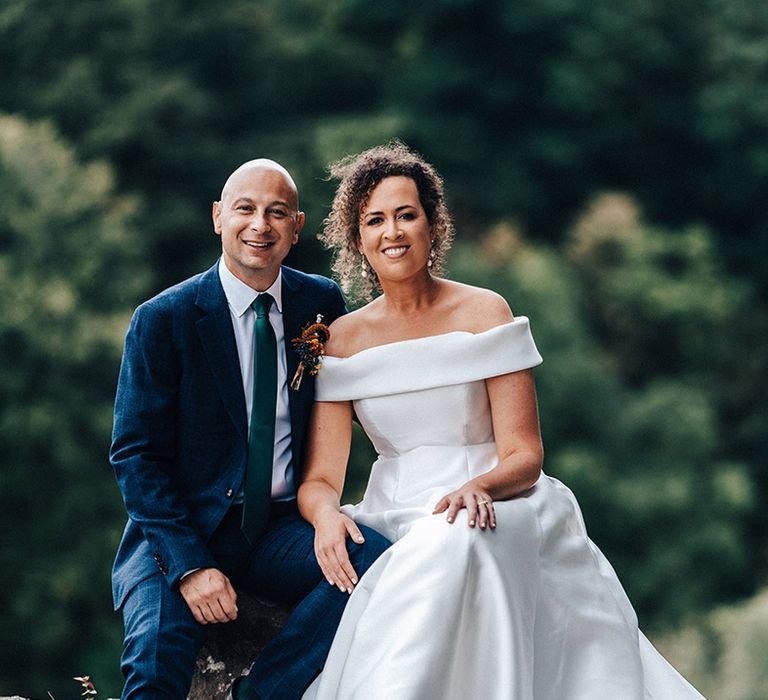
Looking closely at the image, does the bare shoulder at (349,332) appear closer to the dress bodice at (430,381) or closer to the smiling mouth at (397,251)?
the dress bodice at (430,381)

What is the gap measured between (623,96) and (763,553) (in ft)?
27.3

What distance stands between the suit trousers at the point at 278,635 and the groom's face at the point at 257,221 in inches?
25.2

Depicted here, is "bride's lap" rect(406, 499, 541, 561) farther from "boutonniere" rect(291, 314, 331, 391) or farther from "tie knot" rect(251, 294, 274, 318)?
"tie knot" rect(251, 294, 274, 318)

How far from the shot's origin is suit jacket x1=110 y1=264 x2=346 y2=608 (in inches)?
145

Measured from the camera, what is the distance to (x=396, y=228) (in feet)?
12.6

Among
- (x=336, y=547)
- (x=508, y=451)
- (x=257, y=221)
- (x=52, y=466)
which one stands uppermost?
(x=257, y=221)

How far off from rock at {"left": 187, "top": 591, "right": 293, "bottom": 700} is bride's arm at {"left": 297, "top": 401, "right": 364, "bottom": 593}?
0.90 ft

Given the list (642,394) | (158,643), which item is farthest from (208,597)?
(642,394)

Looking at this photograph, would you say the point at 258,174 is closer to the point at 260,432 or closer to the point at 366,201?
the point at 366,201

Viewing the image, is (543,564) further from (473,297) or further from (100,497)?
(100,497)

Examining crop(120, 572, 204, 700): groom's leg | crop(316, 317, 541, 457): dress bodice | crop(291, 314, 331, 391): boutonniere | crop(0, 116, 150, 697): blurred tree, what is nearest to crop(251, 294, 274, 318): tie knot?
crop(291, 314, 331, 391): boutonniere

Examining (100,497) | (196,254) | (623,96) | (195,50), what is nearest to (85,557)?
(100,497)

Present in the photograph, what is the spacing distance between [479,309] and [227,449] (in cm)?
77

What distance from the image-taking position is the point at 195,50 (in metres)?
23.0
